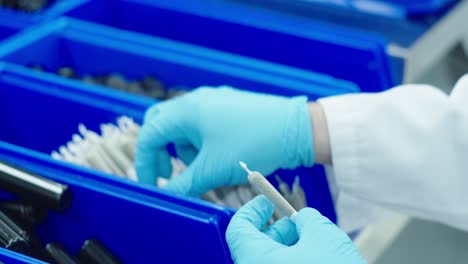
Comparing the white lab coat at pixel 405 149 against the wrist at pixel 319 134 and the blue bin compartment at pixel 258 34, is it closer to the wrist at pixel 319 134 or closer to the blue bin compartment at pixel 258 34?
the wrist at pixel 319 134

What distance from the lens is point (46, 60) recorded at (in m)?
1.21

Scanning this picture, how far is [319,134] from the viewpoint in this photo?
92 cm

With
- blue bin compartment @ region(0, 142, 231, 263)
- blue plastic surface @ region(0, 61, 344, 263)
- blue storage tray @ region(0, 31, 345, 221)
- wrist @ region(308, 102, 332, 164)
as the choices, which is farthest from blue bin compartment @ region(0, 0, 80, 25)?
wrist @ region(308, 102, 332, 164)

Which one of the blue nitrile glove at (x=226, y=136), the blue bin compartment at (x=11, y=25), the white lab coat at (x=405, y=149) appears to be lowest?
the white lab coat at (x=405, y=149)

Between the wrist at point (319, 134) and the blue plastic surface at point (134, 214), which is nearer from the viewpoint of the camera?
the blue plastic surface at point (134, 214)

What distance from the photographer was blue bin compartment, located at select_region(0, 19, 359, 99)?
1065mm

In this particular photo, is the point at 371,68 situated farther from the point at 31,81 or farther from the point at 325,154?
the point at 31,81

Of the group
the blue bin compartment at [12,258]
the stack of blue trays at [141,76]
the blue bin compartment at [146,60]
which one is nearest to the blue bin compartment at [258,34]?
the stack of blue trays at [141,76]

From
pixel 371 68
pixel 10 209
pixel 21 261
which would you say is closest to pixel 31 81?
pixel 10 209

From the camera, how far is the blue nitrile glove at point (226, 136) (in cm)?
89

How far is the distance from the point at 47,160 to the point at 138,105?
0.62 feet

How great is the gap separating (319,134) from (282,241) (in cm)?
23

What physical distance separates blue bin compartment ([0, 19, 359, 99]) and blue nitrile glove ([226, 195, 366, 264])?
1.20 feet

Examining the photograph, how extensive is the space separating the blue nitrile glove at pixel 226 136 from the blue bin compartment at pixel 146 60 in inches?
5.7
